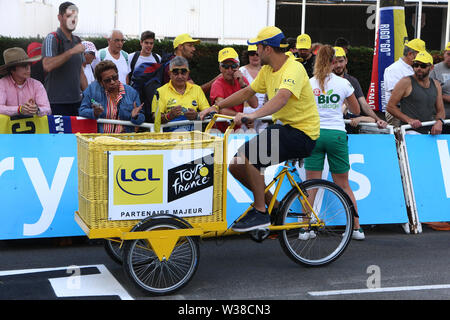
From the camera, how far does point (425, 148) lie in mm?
7918

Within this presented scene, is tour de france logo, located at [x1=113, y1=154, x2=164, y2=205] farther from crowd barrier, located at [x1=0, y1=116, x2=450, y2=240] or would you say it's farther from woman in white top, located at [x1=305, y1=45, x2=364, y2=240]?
woman in white top, located at [x1=305, y1=45, x2=364, y2=240]

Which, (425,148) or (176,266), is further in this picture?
(425,148)

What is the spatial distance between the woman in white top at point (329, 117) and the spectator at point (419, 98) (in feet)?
4.13

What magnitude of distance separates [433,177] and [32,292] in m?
4.90

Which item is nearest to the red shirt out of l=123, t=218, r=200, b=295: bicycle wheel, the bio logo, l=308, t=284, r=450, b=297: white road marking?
the bio logo

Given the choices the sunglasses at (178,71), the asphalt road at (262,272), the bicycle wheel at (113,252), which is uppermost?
the sunglasses at (178,71)

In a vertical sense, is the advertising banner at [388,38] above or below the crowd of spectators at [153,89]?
above

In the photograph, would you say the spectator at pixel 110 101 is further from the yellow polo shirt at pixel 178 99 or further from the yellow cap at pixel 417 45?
the yellow cap at pixel 417 45

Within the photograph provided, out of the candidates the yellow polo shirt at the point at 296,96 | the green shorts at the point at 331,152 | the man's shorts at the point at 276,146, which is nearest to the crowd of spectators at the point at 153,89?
the green shorts at the point at 331,152

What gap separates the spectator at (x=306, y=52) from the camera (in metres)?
9.23

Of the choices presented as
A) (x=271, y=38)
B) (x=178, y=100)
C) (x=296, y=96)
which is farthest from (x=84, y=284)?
(x=178, y=100)

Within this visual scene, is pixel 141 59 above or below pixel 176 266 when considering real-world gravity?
above

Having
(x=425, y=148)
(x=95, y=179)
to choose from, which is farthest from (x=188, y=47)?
(x=95, y=179)
